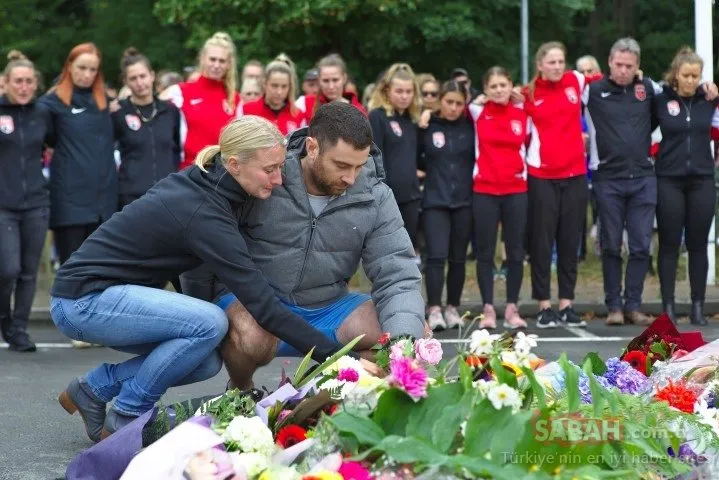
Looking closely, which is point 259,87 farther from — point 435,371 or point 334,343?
point 435,371

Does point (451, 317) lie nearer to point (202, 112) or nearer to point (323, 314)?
point (202, 112)

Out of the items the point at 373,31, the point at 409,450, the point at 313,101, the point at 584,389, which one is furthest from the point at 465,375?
the point at 373,31

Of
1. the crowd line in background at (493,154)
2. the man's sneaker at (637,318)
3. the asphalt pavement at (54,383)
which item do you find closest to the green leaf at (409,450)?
the asphalt pavement at (54,383)

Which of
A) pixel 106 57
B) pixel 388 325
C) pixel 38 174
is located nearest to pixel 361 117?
pixel 388 325

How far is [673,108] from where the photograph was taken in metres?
10.0

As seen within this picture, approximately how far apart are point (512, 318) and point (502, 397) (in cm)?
651

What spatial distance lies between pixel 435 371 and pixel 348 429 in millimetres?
737

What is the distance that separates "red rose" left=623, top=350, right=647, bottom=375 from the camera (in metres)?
5.41

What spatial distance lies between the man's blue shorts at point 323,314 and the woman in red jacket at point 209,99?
4094 mm

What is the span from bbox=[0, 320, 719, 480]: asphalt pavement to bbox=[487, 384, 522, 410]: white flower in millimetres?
1171

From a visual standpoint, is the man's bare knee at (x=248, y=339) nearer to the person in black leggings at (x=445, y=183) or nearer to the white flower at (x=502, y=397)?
the white flower at (x=502, y=397)

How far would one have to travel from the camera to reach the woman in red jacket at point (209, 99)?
9867 mm

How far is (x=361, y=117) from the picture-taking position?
5.62 meters

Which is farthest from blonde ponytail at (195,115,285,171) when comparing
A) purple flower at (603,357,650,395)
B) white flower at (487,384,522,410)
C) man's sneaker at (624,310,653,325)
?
man's sneaker at (624,310,653,325)
